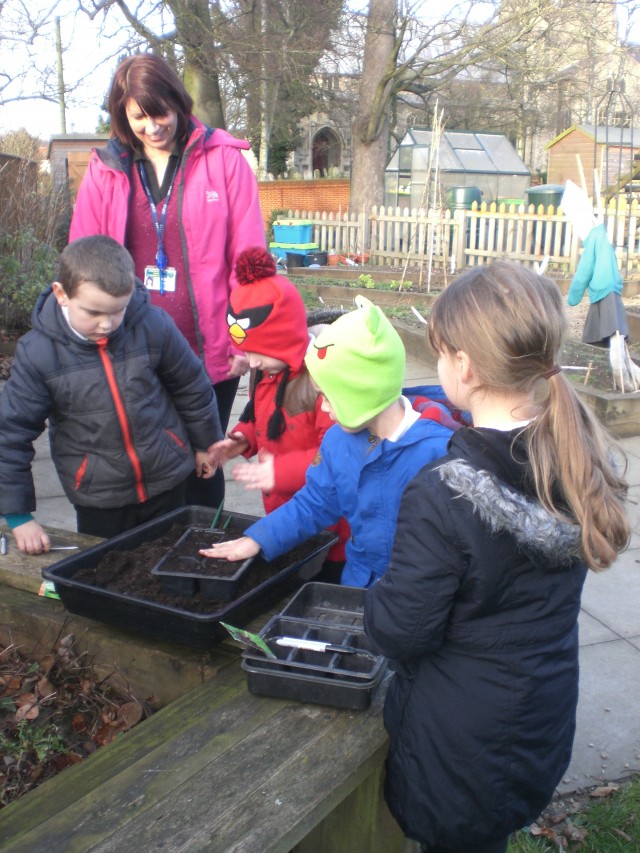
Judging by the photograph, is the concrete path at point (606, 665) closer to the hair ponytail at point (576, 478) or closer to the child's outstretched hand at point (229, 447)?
the hair ponytail at point (576, 478)

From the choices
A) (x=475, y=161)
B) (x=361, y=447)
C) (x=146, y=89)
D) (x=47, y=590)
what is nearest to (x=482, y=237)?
(x=475, y=161)

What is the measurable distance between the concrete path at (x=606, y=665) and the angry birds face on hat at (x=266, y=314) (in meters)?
1.16

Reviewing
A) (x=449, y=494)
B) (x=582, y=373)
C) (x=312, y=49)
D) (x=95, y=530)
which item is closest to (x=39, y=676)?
(x=95, y=530)

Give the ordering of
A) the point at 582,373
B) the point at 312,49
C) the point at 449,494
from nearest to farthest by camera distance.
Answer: the point at 449,494 → the point at 582,373 → the point at 312,49

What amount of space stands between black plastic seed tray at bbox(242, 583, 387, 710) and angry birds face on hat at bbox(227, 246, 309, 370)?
871 millimetres

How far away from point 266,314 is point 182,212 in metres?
0.86

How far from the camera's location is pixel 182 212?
3.17 meters

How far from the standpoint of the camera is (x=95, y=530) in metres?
2.89

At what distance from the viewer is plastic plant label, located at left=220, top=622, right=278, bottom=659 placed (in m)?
1.76

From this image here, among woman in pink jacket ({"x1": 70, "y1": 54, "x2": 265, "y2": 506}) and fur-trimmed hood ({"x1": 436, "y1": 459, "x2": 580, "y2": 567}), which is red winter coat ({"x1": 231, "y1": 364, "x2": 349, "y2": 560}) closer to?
woman in pink jacket ({"x1": 70, "y1": 54, "x2": 265, "y2": 506})

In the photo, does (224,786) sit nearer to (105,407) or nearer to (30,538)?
(30,538)

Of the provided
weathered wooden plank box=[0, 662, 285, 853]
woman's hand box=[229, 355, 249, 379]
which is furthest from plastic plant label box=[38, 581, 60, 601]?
woman's hand box=[229, 355, 249, 379]

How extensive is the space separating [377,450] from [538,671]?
2.36 feet

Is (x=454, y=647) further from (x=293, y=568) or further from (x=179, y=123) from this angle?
(x=179, y=123)
